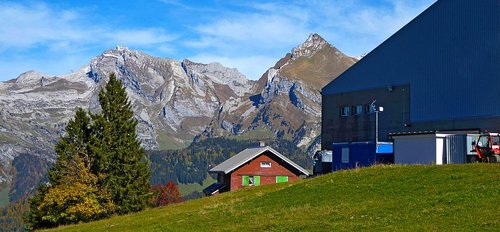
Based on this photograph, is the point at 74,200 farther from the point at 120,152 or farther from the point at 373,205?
the point at 373,205

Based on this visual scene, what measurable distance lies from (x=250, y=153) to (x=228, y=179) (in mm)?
4673

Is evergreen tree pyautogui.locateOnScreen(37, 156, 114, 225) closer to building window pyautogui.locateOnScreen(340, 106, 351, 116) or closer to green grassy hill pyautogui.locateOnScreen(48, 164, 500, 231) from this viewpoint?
green grassy hill pyautogui.locateOnScreen(48, 164, 500, 231)

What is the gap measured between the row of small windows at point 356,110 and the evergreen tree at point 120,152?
72.8ft

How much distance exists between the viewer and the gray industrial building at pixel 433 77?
56.4 metres

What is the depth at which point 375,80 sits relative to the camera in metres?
69.0

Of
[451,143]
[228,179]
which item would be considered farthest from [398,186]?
[228,179]

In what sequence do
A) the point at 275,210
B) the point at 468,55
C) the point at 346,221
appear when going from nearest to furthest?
1. the point at 346,221
2. the point at 275,210
3. the point at 468,55

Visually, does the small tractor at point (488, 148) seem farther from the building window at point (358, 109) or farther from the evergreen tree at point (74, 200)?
the evergreen tree at point (74, 200)

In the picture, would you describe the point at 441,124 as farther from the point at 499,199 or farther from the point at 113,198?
the point at 499,199

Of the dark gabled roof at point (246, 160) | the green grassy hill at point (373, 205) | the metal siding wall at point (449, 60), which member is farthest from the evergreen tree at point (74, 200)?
the metal siding wall at point (449, 60)

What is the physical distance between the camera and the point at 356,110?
72.2 metres

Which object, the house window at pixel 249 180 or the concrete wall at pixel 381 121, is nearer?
the concrete wall at pixel 381 121

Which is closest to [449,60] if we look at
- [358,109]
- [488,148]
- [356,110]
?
[358,109]

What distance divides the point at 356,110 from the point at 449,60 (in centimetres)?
1484
